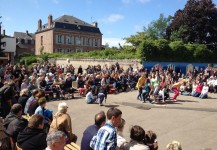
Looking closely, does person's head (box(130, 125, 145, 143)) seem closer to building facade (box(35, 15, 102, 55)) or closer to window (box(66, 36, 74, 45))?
building facade (box(35, 15, 102, 55))

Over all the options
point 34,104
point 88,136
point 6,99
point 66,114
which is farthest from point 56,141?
point 6,99

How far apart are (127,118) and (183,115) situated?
293 cm

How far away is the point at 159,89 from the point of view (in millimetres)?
17938

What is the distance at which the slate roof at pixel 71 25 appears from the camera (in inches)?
2763

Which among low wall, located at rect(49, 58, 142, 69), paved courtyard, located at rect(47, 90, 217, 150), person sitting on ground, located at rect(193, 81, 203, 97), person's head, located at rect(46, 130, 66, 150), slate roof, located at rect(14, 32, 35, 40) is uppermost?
slate roof, located at rect(14, 32, 35, 40)

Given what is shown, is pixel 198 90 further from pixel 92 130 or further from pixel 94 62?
pixel 94 62

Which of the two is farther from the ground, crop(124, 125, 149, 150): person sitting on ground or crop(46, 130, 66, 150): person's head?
crop(46, 130, 66, 150): person's head

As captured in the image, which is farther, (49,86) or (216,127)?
(49,86)

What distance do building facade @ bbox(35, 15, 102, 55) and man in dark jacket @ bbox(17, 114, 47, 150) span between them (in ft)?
209

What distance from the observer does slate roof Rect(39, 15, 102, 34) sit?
2763 inches

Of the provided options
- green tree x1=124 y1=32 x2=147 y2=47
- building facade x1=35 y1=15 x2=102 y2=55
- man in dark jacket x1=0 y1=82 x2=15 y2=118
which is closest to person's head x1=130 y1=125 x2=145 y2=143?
man in dark jacket x1=0 y1=82 x2=15 y2=118

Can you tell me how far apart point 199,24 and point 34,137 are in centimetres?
4228

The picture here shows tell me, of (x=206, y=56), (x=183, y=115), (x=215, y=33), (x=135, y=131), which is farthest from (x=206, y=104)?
(x=215, y=33)

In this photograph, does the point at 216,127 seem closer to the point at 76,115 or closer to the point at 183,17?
the point at 76,115
